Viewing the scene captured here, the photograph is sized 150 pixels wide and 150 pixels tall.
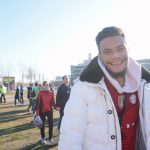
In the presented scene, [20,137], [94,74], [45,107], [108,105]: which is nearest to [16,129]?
[20,137]

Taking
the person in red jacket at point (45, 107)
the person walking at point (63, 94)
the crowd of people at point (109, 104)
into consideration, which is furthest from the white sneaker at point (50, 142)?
the crowd of people at point (109, 104)

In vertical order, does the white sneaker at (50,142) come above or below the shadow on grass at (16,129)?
above

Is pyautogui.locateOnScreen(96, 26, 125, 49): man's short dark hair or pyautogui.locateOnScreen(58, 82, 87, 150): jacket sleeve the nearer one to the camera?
pyautogui.locateOnScreen(58, 82, 87, 150): jacket sleeve

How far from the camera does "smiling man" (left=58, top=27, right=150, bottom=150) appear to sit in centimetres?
257

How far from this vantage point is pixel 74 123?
8.38 ft

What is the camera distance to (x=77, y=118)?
257 cm

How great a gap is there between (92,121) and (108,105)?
17 cm

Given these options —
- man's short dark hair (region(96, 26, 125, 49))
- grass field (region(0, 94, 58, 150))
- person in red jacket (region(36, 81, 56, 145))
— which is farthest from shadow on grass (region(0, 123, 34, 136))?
man's short dark hair (region(96, 26, 125, 49))

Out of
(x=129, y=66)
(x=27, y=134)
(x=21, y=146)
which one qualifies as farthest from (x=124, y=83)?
(x=27, y=134)

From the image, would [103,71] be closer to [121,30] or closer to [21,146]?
[121,30]

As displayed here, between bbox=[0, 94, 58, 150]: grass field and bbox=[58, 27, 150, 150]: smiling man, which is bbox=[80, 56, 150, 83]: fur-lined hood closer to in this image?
bbox=[58, 27, 150, 150]: smiling man

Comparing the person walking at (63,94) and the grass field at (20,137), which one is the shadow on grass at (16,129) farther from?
the person walking at (63,94)

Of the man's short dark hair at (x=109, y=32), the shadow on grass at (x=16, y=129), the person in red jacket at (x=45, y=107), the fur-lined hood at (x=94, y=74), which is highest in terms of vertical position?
the man's short dark hair at (x=109, y=32)

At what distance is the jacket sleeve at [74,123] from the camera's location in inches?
99.2
